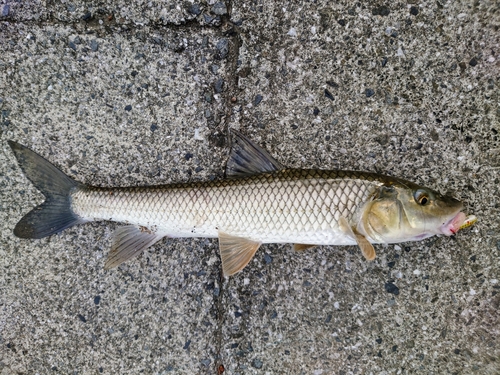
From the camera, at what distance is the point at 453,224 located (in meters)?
2.10

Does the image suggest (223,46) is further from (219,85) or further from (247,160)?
(247,160)

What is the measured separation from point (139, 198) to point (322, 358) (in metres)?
1.57

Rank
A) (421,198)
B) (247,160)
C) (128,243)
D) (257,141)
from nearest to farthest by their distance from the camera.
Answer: (421,198), (247,160), (128,243), (257,141)

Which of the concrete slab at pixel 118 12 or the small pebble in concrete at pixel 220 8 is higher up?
the small pebble in concrete at pixel 220 8

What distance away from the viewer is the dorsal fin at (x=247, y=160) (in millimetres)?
2275

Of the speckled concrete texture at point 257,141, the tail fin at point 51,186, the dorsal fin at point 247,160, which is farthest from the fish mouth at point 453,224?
the tail fin at point 51,186

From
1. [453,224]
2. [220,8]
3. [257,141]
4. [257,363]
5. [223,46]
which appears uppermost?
[220,8]

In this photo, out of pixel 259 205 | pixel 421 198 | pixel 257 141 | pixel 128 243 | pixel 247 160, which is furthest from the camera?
pixel 257 141

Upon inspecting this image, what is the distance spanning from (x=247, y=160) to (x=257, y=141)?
0.30m

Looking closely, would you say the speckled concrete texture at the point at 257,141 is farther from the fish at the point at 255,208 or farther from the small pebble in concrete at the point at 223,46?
the fish at the point at 255,208

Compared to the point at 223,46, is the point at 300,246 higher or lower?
lower

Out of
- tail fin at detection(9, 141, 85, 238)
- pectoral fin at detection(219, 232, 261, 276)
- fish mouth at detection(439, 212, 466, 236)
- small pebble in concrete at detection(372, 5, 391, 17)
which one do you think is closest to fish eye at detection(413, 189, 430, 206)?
fish mouth at detection(439, 212, 466, 236)

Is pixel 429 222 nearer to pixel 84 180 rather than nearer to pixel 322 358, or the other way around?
pixel 322 358

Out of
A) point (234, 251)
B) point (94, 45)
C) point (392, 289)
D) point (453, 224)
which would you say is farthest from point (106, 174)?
point (453, 224)
